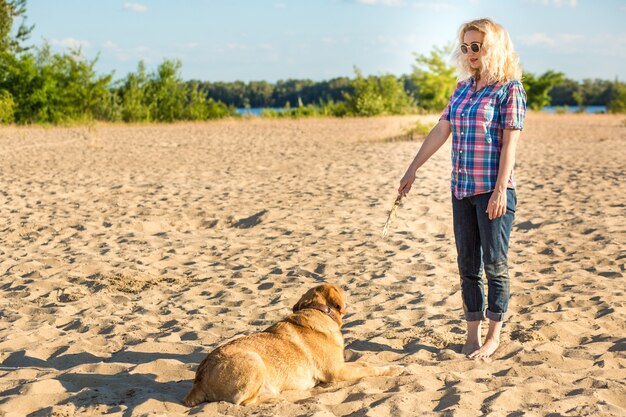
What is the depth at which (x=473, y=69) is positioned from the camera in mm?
4664

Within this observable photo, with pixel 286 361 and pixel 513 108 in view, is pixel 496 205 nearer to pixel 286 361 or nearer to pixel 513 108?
pixel 513 108

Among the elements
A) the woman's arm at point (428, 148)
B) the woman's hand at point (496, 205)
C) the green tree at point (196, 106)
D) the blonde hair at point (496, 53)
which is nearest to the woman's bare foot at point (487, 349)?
the woman's hand at point (496, 205)

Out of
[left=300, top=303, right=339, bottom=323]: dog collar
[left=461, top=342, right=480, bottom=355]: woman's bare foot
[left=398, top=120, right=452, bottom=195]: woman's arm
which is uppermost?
[left=398, top=120, right=452, bottom=195]: woman's arm

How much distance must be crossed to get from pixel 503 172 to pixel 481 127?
→ 304mm

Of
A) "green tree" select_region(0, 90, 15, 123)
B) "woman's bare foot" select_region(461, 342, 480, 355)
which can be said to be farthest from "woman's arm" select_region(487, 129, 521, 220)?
"green tree" select_region(0, 90, 15, 123)

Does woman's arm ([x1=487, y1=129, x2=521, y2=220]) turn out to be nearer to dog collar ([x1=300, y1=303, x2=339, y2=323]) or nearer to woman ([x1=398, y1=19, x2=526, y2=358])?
woman ([x1=398, y1=19, x2=526, y2=358])

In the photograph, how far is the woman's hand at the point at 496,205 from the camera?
4.49 meters

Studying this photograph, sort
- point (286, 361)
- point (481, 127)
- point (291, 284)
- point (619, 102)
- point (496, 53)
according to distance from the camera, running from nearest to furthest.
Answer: point (286, 361) → point (496, 53) → point (481, 127) → point (291, 284) → point (619, 102)

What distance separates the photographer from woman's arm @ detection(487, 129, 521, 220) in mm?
4488

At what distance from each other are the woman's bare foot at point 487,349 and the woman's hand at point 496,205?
3.05 feet

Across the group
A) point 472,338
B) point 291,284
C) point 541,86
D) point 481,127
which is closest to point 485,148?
point 481,127

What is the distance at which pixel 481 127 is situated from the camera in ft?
15.0

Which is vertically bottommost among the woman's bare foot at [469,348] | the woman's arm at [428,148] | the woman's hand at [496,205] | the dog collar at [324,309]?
the woman's bare foot at [469,348]

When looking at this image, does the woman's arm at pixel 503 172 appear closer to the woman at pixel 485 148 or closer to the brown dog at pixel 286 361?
the woman at pixel 485 148
